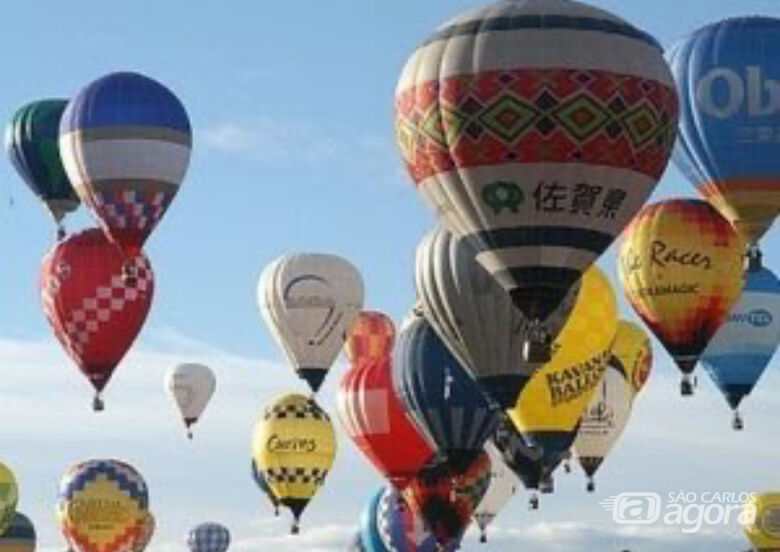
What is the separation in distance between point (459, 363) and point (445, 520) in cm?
502

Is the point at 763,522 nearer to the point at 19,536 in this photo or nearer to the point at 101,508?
the point at 101,508

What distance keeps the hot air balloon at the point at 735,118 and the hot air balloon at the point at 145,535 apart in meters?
22.3

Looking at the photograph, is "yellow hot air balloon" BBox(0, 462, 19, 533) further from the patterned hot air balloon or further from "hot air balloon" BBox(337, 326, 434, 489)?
the patterned hot air balloon

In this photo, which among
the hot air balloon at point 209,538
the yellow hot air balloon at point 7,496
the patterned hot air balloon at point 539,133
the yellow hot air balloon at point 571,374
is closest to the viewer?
the patterned hot air balloon at point 539,133

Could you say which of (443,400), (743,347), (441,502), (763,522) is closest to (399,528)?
(441,502)

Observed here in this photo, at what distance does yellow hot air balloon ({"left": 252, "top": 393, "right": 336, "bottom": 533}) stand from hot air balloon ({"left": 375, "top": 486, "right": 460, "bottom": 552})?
2410 millimetres

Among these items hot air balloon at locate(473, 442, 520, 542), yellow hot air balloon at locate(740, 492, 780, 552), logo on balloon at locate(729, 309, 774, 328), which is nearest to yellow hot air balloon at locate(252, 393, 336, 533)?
hot air balloon at locate(473, 442, 520, 542)

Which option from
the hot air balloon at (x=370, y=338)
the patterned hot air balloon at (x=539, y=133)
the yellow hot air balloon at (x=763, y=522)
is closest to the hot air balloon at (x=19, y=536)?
the hot air balloon at (x=370, y=338)

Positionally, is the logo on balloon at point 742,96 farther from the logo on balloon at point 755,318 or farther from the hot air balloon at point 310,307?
the hot air balloon at point 310,307

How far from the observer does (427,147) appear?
30703 mm

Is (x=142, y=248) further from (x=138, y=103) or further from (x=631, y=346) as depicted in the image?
(x=631, y=346)

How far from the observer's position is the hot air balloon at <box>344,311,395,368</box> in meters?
49.8

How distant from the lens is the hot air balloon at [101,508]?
53.8 metres

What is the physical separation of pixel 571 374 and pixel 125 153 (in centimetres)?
879
